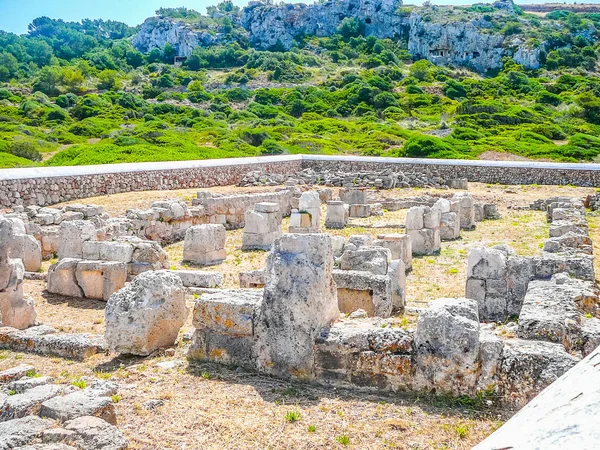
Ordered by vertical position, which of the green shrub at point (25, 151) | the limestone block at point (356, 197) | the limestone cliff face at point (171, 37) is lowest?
the limestone block at point (356, 197)

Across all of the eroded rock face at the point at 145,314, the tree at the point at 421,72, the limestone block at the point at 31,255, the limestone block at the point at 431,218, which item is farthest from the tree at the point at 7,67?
the eroded rock face at the point at 145,314

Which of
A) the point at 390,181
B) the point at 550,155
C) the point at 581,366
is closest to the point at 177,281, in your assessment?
the point at 581,366

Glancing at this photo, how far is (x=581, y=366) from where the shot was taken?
2012 mm

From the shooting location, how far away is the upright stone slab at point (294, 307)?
606 cm

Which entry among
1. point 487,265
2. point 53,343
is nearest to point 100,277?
point 53,343

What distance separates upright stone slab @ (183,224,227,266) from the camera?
1348 cm

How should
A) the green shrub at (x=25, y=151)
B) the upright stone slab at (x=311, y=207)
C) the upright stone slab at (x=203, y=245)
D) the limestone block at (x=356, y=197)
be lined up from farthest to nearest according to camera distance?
the green shrub at (x=25, y=151), the limestone block at (x=356, y=197), the upright stone slab at (x=311, y=207), the upright stone slab at (x=203, y=245)

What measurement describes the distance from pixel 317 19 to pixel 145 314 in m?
108

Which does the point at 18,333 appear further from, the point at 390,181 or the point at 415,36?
the point at 415,36

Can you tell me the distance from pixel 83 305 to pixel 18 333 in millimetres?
2561

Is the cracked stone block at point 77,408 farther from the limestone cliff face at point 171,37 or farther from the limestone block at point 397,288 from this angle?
the limestone cliff face at point 171,37

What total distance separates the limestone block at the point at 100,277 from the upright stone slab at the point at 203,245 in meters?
3.14

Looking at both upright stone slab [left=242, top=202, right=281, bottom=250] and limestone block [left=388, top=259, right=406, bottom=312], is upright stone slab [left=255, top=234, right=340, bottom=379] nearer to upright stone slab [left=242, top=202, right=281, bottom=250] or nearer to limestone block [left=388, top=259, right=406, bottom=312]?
limestone block [left=388, top=259, right=406, bottom=312]

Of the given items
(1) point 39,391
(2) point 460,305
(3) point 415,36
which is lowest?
(1) point 39,391
